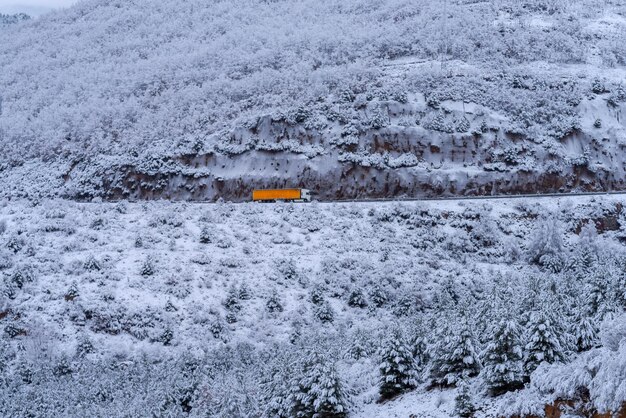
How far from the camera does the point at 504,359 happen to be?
20.1 metres

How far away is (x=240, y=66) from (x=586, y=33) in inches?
1925

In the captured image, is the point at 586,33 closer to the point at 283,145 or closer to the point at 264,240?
the point at 283,145

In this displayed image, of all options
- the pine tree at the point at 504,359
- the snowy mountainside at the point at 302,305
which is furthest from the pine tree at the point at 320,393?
the pine tree at the point at 504,359

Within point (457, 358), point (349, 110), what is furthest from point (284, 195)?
point (457, 358)

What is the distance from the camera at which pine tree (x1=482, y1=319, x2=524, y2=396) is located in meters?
20.0

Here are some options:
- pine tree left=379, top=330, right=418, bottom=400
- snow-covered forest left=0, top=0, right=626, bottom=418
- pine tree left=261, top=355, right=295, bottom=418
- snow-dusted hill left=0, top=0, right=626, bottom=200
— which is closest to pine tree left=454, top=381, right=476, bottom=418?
snow-covered forest left=0, top=0, right=626, bottom=418

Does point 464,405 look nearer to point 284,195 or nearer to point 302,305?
point 302,305

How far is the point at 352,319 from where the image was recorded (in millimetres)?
43656

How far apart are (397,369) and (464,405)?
4.44 metres

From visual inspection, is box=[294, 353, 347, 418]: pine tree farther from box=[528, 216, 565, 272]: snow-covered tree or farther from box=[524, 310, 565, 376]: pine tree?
box=[528, 216, 565, 272]: snow-covered tree

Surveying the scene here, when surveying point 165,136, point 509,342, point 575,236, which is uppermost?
point 509,342

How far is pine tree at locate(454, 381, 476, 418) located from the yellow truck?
137 ft

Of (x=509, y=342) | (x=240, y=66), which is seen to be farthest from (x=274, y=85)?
(x=509, y=342)

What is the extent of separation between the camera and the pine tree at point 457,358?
22391mm
